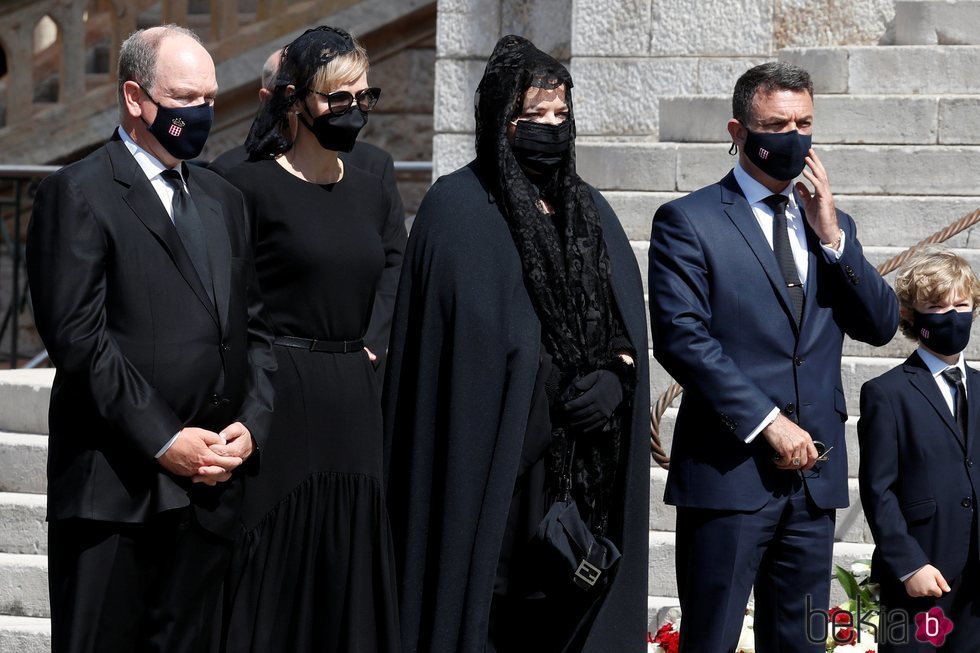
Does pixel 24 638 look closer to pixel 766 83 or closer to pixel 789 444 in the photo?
pixel 789 444

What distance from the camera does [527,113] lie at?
425 cm

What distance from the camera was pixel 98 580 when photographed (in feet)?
12.6

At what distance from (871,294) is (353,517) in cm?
159

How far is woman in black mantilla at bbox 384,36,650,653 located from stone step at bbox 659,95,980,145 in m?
3.58

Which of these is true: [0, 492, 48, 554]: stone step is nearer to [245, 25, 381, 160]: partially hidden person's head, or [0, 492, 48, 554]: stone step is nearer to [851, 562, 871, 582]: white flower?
[245, 25, 381, 160]: partially hidden person's head

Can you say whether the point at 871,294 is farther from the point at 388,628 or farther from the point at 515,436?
the point at 388,628

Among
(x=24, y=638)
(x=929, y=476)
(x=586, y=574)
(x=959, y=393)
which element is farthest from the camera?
(x=24, y=638)

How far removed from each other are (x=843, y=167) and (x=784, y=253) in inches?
115

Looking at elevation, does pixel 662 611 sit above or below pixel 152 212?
below

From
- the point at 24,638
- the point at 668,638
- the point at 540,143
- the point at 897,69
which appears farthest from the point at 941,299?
A: the point at 897,69

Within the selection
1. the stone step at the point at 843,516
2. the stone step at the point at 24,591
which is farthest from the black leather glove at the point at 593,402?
the stone step at the point at 24,591

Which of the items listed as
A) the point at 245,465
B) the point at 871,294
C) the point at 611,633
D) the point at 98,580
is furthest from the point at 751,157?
the point at 98,580

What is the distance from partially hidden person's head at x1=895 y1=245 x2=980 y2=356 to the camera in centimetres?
471

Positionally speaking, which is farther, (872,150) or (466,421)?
(872,150)
